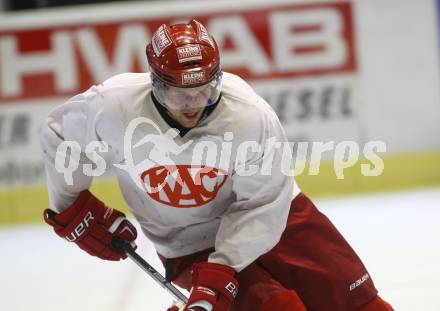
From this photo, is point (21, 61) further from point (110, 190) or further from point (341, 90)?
point (341, 90)

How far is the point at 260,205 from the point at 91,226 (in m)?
0.59

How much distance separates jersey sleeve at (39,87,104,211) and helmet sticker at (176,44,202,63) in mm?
382

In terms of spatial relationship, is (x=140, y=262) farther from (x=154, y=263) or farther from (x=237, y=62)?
(x=237, y=62)

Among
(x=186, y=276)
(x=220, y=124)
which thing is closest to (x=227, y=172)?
(x=220, y=124)

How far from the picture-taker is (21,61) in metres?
5.21

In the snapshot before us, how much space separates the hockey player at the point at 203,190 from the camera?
2170 mm

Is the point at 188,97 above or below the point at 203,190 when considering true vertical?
above

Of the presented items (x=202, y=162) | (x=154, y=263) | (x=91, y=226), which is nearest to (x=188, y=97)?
(x=202, y=162)

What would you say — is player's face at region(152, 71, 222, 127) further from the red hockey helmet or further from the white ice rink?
the white ice rink

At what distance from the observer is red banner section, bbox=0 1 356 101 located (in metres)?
5.22

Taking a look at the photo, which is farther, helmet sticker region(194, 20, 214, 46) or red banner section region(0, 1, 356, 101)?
red banner section region(0, 1, 356, 101)

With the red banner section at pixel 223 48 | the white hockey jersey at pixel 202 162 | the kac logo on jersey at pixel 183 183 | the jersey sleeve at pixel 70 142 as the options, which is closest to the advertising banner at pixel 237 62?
the red banner section at pixel 223 48

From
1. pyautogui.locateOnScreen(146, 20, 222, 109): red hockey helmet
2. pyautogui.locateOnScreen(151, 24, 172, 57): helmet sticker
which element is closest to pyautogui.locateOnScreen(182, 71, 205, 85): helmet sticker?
pyautogui.locateOnScreen(146, 20, 222, 109): red hockey helmet

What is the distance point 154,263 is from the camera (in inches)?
154
